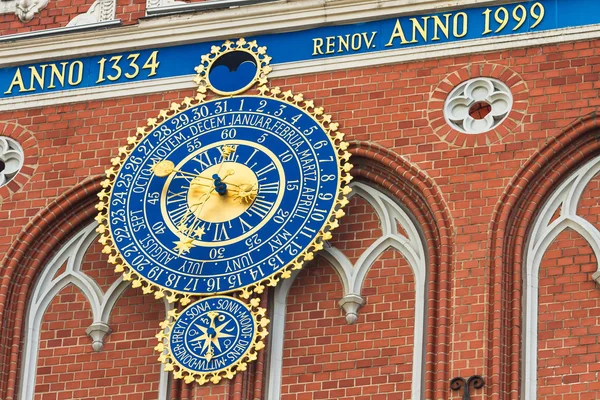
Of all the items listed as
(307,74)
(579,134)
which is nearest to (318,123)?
(307,74)

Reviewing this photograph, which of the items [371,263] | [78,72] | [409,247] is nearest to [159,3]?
[78,72]

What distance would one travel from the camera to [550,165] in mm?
24547

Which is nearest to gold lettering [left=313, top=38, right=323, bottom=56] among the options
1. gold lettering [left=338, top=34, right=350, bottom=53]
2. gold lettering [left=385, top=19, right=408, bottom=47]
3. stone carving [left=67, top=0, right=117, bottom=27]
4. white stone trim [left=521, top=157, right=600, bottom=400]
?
gold lettering [left=338, top=34, right=350, bottom=53]

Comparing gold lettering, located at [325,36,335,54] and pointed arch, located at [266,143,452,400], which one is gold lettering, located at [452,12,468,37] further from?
pointed arch, located at [266,143,452,400]

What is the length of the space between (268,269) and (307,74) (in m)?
2.04

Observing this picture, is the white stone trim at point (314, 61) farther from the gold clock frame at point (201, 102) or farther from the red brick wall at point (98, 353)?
the red brick wall at point (98, 353)

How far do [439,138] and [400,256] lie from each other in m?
1.10

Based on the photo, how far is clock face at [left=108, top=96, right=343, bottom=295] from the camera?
2470 centimetres

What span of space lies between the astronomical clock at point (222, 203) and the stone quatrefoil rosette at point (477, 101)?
1.02 m

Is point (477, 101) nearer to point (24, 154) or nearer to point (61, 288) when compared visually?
point (61, 288)

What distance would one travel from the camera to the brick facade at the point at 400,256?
2383 centimetres

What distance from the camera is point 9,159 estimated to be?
26109 millimetres

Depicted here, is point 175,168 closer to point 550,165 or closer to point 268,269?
point 268,269

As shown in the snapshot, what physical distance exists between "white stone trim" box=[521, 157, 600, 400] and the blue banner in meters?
1.51
